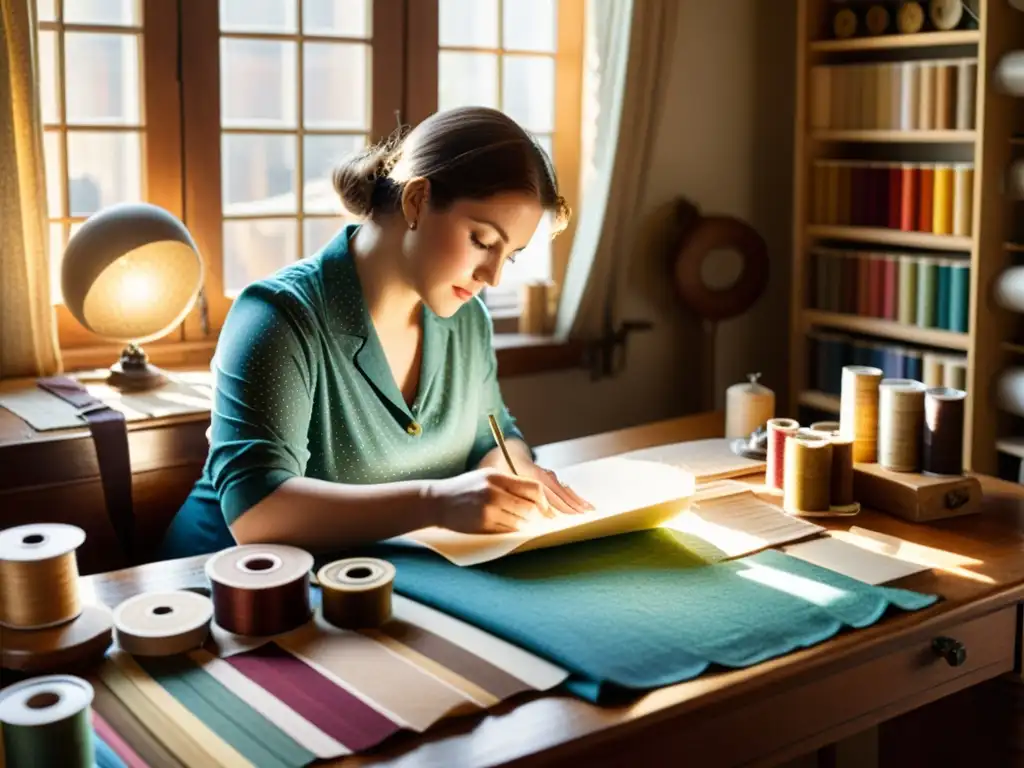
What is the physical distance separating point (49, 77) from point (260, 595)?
215cm

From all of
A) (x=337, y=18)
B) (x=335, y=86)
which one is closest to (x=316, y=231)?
(x=335, y=86)

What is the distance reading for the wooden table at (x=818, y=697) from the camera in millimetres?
1340

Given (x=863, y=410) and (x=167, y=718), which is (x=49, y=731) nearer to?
(x=167, y=718)

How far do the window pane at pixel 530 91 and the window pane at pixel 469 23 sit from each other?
110 millimetres

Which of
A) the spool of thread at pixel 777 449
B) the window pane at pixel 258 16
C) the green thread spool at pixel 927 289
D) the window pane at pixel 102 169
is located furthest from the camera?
the green thread spool at pixel 927 289

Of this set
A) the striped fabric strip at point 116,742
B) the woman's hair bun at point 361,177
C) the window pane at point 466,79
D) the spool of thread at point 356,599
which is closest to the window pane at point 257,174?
the window pane at point 466,79

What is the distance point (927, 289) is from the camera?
381cm

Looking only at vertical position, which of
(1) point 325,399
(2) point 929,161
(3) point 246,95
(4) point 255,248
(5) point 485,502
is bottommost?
(5) point 485,502

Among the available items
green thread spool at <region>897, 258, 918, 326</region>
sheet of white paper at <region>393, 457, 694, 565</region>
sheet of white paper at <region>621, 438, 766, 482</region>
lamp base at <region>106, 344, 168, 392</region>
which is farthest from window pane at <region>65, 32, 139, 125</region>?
green thread spool at <region>897, 258, 918, 326</region>

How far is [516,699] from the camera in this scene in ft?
4.64

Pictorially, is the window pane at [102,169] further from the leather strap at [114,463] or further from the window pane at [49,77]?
the leather strap at [114,463]

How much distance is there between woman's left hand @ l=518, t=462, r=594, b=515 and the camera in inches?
78.5

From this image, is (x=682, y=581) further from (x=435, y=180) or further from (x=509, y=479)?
(x=435, y=180)

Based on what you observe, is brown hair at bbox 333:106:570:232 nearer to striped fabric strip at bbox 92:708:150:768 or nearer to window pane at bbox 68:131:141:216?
striped fabric strip at bbox 92:708:150:768
